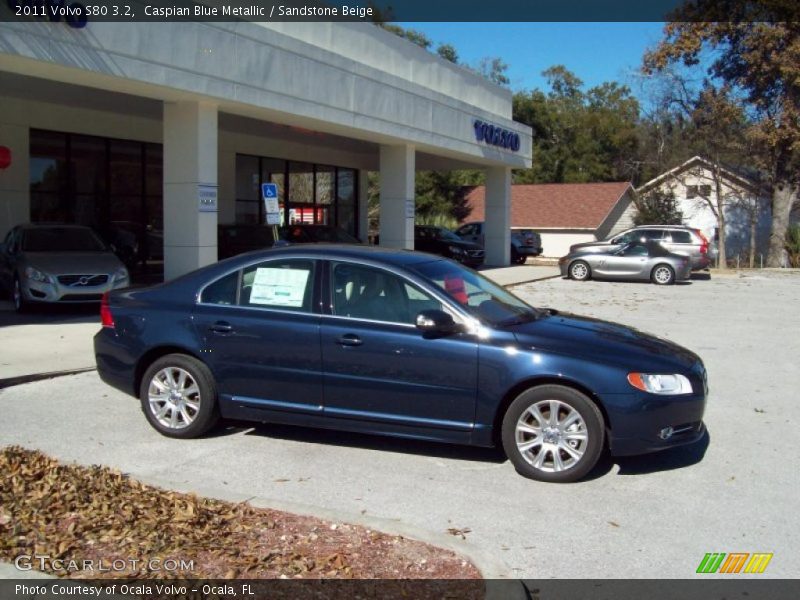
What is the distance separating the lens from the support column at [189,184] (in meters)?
15.0

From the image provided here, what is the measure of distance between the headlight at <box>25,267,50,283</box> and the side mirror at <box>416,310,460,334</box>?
955 cm

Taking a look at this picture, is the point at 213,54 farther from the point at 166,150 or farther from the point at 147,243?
the point at 147,243

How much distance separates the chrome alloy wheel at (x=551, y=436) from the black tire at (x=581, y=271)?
66.4ft

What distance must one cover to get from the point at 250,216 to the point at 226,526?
22080 mm

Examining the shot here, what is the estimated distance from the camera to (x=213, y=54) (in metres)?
14.4

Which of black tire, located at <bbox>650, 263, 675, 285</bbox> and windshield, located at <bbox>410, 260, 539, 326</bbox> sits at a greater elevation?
windshield, located at <bbox>410, 260, 539, 326</bbox>

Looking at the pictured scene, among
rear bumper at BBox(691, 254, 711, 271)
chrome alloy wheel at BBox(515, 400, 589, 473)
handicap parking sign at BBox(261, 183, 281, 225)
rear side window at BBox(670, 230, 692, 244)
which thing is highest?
handicap parking sign at BBox(261, 183, 281, 225)

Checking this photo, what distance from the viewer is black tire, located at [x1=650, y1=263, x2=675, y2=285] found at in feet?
79.8

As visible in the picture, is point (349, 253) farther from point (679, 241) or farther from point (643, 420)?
point (679, 241)

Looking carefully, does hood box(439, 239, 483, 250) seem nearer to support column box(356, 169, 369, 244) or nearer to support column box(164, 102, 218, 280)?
support column box(356, 169, 369, 244)

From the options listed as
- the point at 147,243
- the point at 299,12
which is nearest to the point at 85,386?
the point at 299,12

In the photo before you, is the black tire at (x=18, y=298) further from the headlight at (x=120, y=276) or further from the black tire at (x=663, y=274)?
the black tire at (x=663, y=274)

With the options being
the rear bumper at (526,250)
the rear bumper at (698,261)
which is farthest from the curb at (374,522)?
the rear bumper at (526,250)

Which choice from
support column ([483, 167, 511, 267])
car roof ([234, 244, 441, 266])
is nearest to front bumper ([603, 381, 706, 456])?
car roof ([234, 244, 441, 266])
